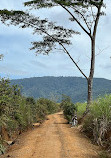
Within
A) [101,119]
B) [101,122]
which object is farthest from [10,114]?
[101,122]

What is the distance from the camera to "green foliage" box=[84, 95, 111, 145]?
10391 mm

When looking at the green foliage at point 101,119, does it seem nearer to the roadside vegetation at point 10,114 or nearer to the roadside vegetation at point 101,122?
the roadside vegetation at point 101,122

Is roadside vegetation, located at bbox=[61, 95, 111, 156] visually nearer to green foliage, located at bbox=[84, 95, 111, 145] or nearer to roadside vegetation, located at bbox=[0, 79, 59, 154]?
green foliage, located at bbox=[84, 95, 111, 145]

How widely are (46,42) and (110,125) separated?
13.0m

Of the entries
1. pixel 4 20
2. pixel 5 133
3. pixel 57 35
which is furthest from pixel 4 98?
pixel 57 35

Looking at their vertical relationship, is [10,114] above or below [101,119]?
below

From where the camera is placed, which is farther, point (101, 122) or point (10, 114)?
point (10, 114)

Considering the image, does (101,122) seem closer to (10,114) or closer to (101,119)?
(101,119)

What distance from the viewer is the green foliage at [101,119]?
10.4 meters

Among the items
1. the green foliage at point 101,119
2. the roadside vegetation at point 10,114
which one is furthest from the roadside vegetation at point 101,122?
the roadside vegetation at point 10,114

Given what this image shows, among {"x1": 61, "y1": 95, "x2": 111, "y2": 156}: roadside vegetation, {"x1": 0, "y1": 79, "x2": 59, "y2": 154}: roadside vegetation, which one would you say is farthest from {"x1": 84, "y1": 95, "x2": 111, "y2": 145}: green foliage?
{"x1": 0, "y1": 79, "x2": 59, "y2": 154}: roadside vegetation

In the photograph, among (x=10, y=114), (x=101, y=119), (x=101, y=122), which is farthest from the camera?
(x=10, y=114)

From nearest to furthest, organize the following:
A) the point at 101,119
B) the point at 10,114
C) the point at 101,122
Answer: the point at 101,122 < the point at 101,119 < the point at 10,114

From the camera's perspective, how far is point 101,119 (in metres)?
10.7
